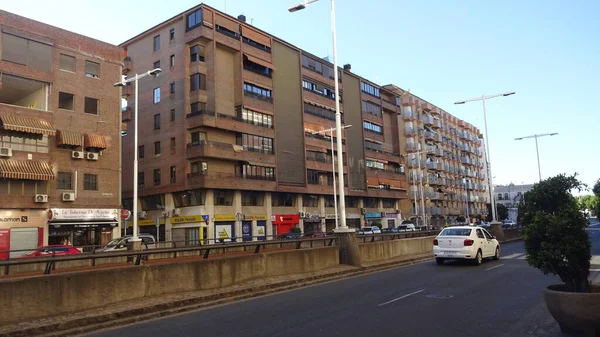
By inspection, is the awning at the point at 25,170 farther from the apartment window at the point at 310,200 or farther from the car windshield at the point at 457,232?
the apartment window at the point at 310,200

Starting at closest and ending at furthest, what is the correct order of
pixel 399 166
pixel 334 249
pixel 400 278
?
1. pixel 400 278
2. pixel 334 249
3. pixel 399 166

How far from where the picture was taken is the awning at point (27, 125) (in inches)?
1267

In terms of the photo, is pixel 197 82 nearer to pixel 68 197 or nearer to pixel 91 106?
pixel 91 106

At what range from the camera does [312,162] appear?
201 feet

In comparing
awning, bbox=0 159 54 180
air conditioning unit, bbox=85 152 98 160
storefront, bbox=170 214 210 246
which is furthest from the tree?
storefront, bbox=170 214 210 246

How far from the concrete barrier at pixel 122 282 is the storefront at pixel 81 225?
2695cm

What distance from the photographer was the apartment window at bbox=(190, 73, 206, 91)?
50031 millimetres

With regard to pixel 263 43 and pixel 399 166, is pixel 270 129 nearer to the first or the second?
pixel 263 43

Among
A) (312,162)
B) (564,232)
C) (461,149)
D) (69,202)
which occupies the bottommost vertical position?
(564,232)

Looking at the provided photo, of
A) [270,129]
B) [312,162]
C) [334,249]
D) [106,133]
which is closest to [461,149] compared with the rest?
[312,162]

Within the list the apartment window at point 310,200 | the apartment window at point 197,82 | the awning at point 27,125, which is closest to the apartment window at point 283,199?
the apartment window at point 310,200

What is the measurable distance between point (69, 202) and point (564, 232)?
36.4 meters

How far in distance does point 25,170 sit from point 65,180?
3762 mm

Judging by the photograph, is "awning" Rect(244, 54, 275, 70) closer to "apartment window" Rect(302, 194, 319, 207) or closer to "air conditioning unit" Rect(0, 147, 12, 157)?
"apartment window" Rect(302, 194, 319, 207)
